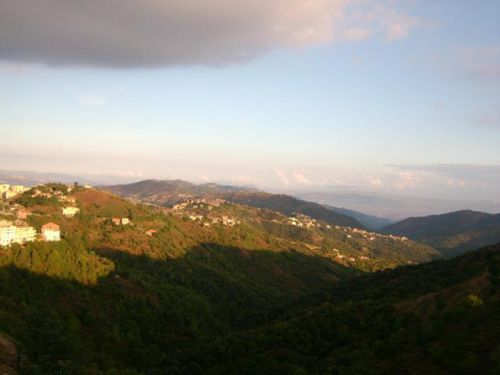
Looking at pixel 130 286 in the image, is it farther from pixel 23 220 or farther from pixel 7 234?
pixel 23 220

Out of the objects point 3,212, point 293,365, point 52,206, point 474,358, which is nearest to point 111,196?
point 52,206

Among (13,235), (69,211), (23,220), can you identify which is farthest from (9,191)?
(13,235)

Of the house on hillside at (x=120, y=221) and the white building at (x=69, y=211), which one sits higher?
the white building at (x=69, y=211)

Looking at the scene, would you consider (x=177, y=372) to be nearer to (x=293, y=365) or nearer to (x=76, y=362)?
(x=76, y=362)

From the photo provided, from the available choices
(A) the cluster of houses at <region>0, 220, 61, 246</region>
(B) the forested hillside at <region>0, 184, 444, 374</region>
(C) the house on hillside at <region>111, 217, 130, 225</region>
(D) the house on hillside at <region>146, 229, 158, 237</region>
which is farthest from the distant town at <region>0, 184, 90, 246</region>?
(D) the house on hillside at <region>146, 229, 158, 237</region>

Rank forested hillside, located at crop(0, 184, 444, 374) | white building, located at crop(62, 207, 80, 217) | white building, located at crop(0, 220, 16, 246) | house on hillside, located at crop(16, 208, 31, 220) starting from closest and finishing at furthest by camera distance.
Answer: forested hillside, located at crop(0, 184, 444, 374) < white building, located at crop(0, 220, 16, 246) < house on hillside, located at crop(16, 208, 31, 220) < white building, located at crop(62, 207, 80, 217)

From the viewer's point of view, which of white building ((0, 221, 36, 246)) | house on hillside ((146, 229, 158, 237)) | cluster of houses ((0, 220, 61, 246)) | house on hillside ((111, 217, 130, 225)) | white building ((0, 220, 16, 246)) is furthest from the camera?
house on hillside ((111, 217, 130, 225))

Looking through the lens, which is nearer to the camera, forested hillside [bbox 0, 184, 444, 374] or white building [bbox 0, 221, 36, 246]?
forested hillside [bbox 0, 184, 444, 374]

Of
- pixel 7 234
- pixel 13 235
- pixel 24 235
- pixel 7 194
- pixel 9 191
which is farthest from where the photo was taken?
pixel 9 191

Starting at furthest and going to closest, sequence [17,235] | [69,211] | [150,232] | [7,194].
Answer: [7,194]
[150,232]
[69,211]
[17,235]

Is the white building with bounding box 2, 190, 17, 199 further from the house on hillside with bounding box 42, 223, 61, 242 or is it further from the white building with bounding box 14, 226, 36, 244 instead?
the white building with bounding box 14, 226, 36, 244

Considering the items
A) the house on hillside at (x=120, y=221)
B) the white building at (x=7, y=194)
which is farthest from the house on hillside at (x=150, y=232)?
the white building at (x=7, y=194)

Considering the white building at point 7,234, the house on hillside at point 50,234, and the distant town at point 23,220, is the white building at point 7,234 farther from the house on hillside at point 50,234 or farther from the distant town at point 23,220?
the house on hillside at point 50,234

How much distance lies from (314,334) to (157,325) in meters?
28.6
